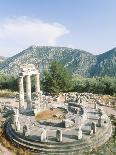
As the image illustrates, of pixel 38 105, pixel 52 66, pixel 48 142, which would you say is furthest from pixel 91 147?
pixel 52 66

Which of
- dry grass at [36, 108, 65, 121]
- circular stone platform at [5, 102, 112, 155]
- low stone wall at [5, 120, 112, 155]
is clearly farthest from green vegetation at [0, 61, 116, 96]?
low stone wall at [5, 120, 112, 155]

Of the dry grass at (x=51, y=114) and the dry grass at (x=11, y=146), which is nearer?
the dry grass at (x=11, y=146)

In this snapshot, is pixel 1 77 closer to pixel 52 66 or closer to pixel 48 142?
pixel 52 66

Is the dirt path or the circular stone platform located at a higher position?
the circular stone platform

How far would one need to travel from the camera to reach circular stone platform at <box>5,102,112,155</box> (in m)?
34.5

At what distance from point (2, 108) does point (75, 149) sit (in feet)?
79.2

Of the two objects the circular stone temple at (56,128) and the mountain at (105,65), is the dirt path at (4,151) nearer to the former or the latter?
the circular stone temple at (56,128)

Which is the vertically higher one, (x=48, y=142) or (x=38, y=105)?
(x=38, y=105)

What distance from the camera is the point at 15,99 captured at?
→ 66875 mm

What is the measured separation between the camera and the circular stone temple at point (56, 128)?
114 feet

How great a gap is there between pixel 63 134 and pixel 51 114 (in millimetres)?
9747

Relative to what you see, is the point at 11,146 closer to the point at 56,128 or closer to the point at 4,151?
the point at 4,151

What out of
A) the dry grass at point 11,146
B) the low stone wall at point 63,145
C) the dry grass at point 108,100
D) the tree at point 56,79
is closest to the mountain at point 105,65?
the tree at point 56,79

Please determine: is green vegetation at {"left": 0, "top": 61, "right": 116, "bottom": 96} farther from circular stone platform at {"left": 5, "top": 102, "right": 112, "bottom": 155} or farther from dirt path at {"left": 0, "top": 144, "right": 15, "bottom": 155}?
dirt path at {"left": 0, "top": 144, "right": 15, "bottom": 155}
